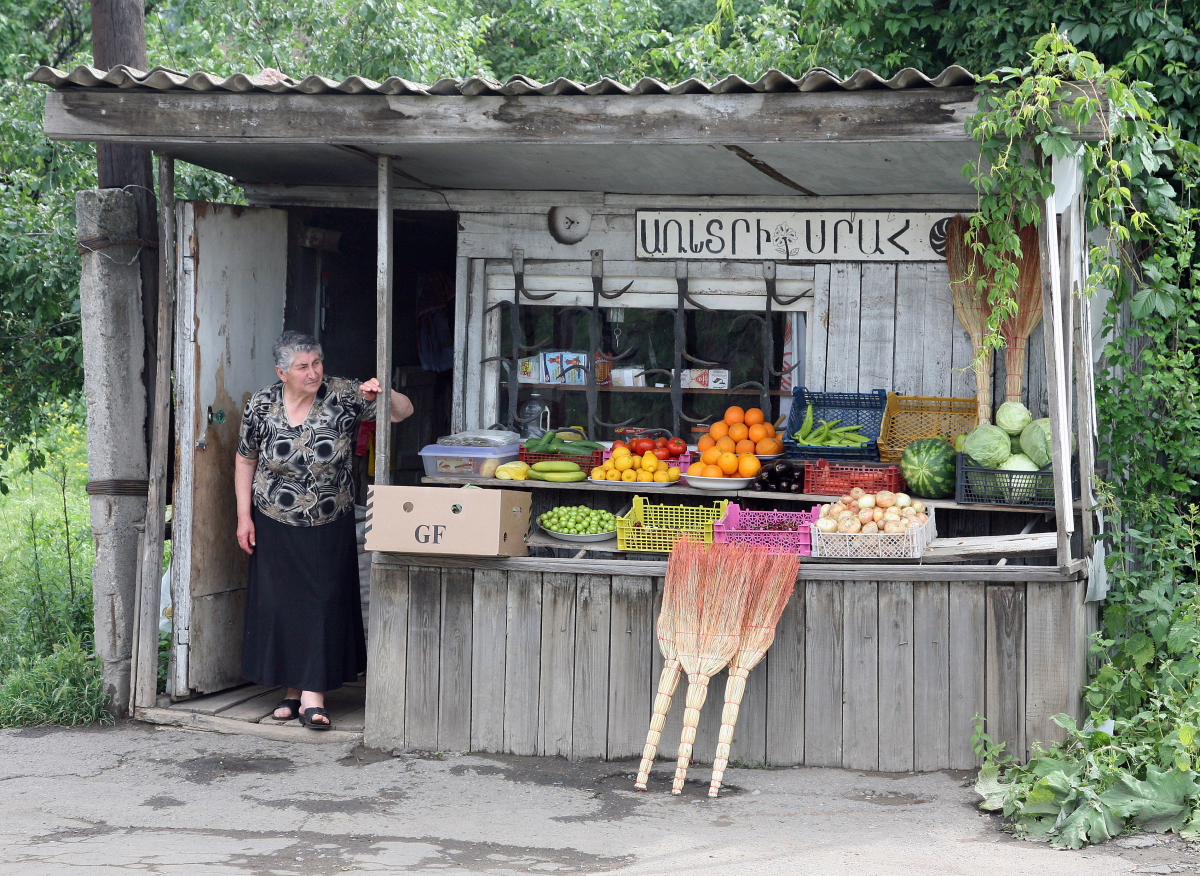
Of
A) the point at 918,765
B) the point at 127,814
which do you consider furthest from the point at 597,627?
the point at 127,814

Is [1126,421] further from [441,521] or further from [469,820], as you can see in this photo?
[469,820]

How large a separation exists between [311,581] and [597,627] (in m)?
1.60

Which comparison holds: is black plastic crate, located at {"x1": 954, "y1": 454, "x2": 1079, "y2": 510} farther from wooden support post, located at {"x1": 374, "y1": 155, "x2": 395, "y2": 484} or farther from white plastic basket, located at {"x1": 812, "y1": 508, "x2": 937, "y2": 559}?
wooden support post, located at {"x1": 374, "y1": 155, "x2": 395, "y2": 484}

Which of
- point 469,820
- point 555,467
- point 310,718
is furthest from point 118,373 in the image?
point 469,820

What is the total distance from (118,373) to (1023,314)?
194 inches

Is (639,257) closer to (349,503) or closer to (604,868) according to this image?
(349,503)

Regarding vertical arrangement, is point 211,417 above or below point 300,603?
above

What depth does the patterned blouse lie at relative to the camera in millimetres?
5969

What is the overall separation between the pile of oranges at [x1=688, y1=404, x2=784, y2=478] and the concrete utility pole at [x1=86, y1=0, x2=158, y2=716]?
3.13 metres

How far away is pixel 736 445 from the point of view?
639cm

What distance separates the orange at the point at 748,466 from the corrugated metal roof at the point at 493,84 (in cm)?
202

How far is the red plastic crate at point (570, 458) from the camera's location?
6.64 metres

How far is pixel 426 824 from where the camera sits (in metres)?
4.86

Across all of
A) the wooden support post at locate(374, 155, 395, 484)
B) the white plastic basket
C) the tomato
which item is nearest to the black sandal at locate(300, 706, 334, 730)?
the wooden support post at locate(374, 155, 395, 484)
